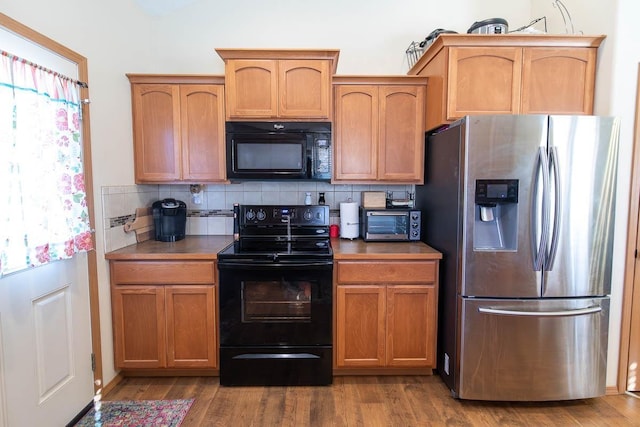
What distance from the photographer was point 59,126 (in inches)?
69.3

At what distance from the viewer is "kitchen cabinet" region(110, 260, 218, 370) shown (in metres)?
2.31

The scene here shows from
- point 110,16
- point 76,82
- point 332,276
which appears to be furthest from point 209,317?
point 110,16

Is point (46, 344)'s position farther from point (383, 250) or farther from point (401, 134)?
point (401, 134)

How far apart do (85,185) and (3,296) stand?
75 cm

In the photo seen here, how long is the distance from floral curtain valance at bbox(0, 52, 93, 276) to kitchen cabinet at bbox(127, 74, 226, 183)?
69cm

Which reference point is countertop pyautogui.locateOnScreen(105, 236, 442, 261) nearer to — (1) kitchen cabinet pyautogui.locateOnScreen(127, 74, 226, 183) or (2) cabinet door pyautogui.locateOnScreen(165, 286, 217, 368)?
(2) cabinet door pyautogui.locateOnScreen(165, 286, 217, 368)

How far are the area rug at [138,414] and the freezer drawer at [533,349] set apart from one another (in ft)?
5.87

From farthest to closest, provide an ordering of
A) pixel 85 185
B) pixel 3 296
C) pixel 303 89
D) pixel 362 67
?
pixel 362 67 < pixel 303 89 < pixel 85 185 < pixel 3 296

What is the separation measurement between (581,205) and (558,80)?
876 millimetres

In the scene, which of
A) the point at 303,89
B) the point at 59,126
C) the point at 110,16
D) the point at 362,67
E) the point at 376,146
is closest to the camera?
the point at 59,126

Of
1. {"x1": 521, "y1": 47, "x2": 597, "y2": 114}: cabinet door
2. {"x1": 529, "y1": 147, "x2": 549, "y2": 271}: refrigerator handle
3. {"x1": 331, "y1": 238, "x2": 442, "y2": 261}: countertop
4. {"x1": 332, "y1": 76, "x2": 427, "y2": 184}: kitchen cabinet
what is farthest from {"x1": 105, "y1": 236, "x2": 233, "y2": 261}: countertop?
{"x1": 521, "y1": 47, "x2": 597, "y2": 114}: cabinet door

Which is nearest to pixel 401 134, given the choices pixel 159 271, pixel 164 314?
pixel 159 271

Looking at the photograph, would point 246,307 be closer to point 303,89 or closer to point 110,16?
point 303,89

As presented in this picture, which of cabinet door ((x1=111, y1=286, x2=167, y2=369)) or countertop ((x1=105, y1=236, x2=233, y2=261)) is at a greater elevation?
countertop ((x1=105, y1=236, x2=233, y2=261))
